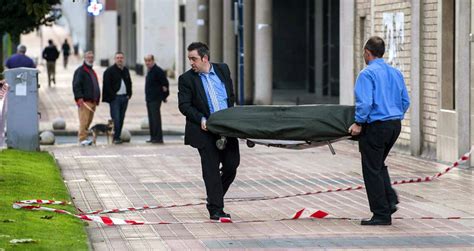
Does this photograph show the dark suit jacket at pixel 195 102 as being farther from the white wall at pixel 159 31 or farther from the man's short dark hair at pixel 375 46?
the white wall at pixel 159 31

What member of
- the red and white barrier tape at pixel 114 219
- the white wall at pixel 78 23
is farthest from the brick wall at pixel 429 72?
the white wall at pixel 78 23

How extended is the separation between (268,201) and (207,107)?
2322 mm

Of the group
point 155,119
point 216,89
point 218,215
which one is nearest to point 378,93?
point 216,89

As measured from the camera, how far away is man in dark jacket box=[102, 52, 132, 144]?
26062 mm

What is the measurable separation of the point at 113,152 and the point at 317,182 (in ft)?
22.6

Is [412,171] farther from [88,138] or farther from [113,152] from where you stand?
[88,138]

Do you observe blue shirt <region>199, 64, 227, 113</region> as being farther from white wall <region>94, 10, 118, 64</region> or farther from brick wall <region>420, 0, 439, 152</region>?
white wall <region>94, 10, 118, 64</region>

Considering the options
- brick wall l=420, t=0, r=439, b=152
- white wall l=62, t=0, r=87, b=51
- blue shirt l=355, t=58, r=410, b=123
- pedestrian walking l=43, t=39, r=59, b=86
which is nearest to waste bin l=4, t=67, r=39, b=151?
brick wall l=420, t=0, r=439, b=152

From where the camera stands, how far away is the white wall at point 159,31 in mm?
64438

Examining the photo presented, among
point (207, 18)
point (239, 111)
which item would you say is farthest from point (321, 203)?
point (207, 18)

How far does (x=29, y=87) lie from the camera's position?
23094mm

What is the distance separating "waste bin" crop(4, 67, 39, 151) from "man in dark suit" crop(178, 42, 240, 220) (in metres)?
10.2

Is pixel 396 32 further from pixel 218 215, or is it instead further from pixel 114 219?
pixel 114 219

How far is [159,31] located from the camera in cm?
6506
